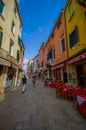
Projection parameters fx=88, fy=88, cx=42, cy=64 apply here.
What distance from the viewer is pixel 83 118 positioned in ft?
12.3

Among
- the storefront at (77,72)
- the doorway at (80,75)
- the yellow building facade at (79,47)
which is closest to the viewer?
the yellow building facade at (79,47)

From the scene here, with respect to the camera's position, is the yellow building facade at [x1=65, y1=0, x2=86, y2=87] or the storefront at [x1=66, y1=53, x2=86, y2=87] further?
the storefront at [x1=66, y1=53, x2=86, y2=87]

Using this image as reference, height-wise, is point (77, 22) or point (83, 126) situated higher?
point (77, 22)

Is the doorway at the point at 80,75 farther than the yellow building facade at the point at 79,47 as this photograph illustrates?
Yes

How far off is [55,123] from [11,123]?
1.71 m

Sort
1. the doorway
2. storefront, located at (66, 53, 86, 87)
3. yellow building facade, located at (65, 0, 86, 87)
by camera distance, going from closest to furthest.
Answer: yellow building facade, located at (65, 0, 86, 87)
storefront, located at (66, 53, 86, 87)
the doorway

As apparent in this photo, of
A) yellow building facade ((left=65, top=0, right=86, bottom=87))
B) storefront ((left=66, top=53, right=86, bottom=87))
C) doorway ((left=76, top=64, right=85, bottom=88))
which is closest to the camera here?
yellow building facade ((left=65, top=0, right=86, bottom=87))

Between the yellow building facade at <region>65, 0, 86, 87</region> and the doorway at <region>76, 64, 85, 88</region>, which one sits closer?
the yellow building facade at <region>65, 0, 86, 87</region>

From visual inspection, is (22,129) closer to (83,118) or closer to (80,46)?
(83,118)

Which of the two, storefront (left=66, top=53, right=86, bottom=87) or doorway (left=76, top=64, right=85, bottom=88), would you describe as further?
doorway (left=76, top=64, right=85, bottom=88)

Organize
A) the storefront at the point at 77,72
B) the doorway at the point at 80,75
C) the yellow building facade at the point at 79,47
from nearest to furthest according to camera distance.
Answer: the yellow building facade at the point at 79,47
the storefront at the point at 77,72
the doorway at the point at 80,75

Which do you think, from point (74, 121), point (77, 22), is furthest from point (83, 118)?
point (77, 22)

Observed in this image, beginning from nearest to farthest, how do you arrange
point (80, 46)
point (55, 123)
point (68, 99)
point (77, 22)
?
point (55, 123) < point (68, 99) < point (80, 46) < point (77, 22)

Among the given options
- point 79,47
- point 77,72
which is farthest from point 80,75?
point 79,47
